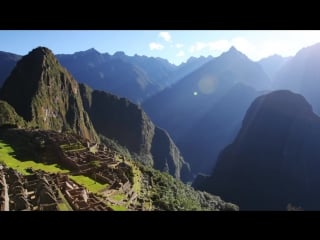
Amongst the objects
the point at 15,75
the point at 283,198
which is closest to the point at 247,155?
the point at 283,198

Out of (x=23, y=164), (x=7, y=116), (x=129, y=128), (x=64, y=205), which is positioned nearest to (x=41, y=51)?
(x=7, y=116)

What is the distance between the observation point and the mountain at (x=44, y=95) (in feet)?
254

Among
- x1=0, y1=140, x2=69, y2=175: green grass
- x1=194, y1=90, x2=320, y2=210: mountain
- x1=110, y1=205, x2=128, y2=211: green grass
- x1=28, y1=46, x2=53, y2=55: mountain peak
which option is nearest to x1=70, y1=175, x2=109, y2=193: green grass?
x1=0, y1=140, x2=69, y2=175: green grass

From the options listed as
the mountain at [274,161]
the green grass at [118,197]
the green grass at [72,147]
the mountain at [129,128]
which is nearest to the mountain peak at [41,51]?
the mountain at [129,128]

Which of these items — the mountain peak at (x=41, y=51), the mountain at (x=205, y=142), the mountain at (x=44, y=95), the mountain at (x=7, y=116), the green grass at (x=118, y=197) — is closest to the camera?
the green grass at (x=118, y=197)

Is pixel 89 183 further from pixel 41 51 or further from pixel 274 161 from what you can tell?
pixel 274 161

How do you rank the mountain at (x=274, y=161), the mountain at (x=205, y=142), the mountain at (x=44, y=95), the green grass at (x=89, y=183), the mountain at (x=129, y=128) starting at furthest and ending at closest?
the mountain at (x=205, y=142) → the mountain at (x=129, y=128) → the mountain at (x=274, y=161) → the mountain at (x=44, y=95) → the green grass at (x=89, y=183)

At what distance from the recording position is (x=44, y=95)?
8431cm

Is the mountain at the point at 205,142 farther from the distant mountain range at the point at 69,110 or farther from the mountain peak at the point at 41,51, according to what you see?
the mountain peak at the point at 41,51

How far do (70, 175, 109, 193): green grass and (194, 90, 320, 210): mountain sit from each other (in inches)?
2082

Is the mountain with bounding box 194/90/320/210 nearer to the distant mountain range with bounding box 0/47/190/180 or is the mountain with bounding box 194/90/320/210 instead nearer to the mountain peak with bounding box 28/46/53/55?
the distant mountain range with bounding box 0/47/190/180

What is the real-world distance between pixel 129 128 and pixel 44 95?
49.5m

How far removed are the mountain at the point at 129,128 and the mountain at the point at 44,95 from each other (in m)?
25.5
